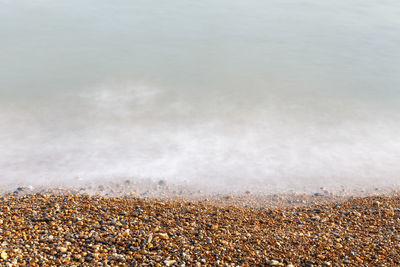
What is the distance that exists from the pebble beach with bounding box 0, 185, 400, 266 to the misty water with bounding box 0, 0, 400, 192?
1399 millimetres

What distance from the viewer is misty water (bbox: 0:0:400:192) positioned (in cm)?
777

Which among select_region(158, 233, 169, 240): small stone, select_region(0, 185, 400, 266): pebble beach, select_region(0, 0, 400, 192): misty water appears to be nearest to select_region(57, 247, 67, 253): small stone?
select_region(0, 185, 400, 266): pebble beach

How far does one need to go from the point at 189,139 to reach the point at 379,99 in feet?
19.4

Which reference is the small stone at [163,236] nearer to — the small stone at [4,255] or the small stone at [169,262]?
the small stone at [169,262]

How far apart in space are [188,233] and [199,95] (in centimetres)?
619

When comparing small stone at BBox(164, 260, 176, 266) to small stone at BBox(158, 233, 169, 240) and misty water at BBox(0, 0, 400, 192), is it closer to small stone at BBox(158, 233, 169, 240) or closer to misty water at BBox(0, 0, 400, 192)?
small stone at BBox(158, 233, 169, 240)

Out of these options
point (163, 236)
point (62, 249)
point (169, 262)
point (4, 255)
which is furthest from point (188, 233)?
point (4, 255)

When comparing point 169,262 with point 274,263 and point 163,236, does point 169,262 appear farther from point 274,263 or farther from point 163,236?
point 274,263

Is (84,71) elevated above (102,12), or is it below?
below

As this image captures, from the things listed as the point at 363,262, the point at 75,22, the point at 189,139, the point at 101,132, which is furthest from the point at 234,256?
the point at 75,22

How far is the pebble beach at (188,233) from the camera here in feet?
14.9

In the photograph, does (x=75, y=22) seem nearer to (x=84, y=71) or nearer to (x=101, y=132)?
(x=84, y=71)

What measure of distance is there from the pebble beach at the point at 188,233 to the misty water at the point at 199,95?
4.59ft

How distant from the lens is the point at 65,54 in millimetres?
12867
